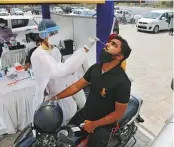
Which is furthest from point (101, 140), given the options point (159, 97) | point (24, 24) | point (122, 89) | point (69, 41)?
point (24, 24)

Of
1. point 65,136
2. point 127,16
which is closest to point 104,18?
point 65,136

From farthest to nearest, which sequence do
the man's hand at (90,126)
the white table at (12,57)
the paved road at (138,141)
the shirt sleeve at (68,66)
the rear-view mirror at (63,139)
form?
1. the white table at (12,57)
2. the paved road at (138,141)
3. the shirt sleeve at (68,66)
4. the man's hand at (90,126)
5. the rear-view mirror at (63,139)

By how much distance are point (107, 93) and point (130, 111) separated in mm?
788

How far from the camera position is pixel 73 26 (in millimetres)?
5754

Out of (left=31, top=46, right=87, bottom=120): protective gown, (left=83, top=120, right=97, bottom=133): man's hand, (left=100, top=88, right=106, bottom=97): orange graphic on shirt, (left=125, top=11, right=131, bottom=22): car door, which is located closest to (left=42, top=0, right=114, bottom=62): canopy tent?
(left=31, top=46, right=87, bottom=120): protective gown

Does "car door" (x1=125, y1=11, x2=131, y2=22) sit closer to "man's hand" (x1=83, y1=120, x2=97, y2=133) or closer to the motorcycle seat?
the motorcycle seat

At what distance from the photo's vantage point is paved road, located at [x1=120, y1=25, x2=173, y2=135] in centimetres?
392

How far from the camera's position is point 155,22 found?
14055mm

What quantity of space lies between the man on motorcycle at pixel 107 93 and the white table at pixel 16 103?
139 centimetres

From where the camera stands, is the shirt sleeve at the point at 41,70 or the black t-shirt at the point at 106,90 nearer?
the black t-shirt at the point at 106,90

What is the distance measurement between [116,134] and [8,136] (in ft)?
6.02

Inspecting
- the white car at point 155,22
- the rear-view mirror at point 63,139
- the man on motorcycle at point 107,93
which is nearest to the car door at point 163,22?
the white car at point 155,22

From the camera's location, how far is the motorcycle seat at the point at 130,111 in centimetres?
238

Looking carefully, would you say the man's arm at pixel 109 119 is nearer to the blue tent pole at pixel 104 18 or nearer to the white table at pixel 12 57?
the blue tent pole at pixel 104 18
